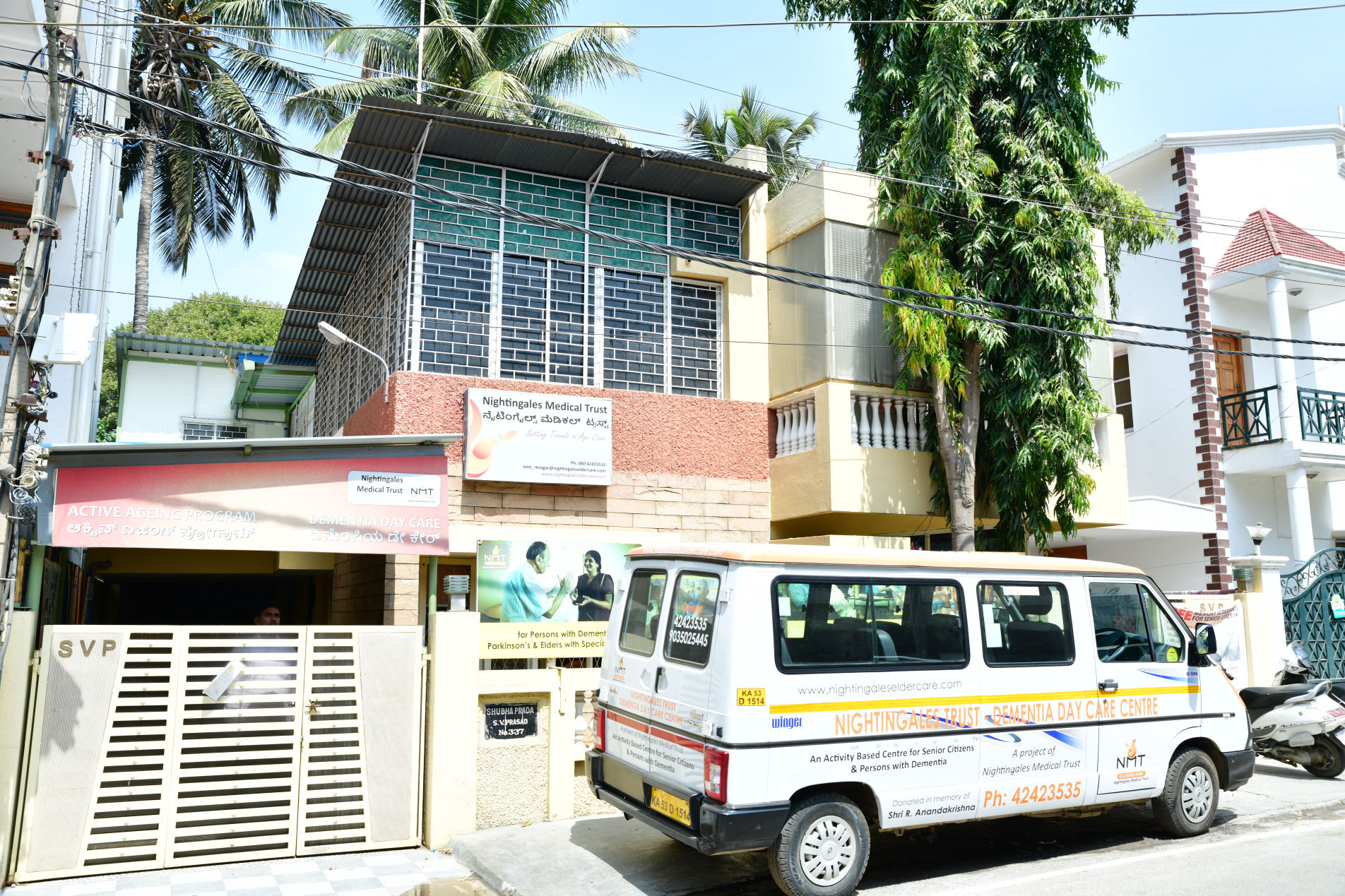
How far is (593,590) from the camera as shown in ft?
34.7

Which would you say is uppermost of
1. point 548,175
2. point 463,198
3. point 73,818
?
point 548,175

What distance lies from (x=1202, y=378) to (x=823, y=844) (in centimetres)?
1432

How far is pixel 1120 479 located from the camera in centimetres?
1373

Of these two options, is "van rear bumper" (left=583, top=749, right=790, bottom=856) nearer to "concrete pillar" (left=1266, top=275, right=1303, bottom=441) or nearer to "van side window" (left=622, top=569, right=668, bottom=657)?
"van side window" (left=622, top=569, right=668, bottom=657)

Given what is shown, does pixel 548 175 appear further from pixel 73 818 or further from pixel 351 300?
pixel 73 818

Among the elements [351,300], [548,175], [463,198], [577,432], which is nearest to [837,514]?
[577,432]

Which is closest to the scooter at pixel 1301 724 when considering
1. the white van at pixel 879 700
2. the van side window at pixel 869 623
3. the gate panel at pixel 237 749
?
the white van at pixel 879 700

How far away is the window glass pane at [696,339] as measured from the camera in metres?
12.0

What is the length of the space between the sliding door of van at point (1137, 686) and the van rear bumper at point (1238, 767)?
471mm

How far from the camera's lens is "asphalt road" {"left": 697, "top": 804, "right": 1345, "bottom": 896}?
6492mm

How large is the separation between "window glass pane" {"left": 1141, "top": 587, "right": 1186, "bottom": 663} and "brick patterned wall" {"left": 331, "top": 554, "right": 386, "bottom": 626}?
24.0ft

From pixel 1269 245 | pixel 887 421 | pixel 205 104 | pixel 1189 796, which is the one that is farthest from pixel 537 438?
pixel 205 104

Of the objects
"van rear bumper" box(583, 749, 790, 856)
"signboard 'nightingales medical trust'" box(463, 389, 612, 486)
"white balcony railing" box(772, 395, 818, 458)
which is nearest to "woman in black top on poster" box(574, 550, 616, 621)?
"signboard 'nightingales medical trust'" box(463, 389, 612, 486)

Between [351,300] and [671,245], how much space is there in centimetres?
532
